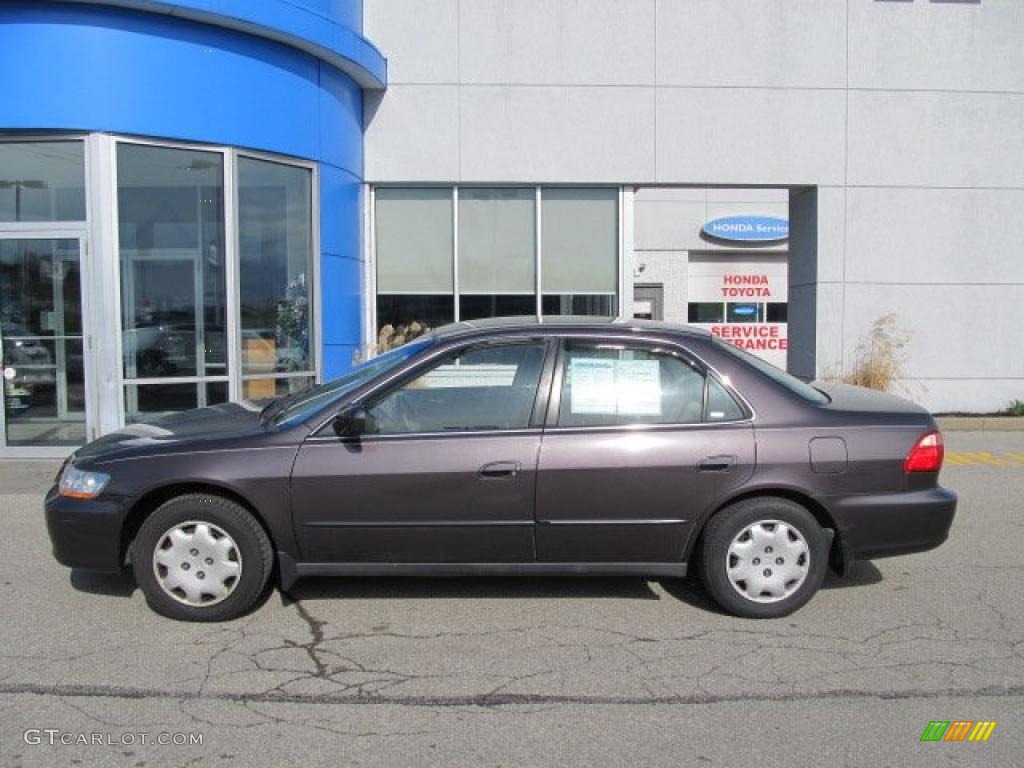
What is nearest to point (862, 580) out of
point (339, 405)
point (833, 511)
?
point (833, 511)

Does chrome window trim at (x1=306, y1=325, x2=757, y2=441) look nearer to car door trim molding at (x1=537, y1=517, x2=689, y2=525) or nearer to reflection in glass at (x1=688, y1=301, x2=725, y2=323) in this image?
car door trim molding at (x1=537, y1=517, x2=689, y2=525)

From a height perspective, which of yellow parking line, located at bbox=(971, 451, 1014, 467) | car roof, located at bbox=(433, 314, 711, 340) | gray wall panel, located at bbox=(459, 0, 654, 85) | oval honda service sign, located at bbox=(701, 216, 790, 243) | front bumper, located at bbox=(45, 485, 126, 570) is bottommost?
yellow parking line, located at bbox=(971, 451, 1014, 467)

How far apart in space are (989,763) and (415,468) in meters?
2.78

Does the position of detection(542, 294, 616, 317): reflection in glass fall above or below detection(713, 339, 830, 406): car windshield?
above

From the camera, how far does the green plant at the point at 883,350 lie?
40.1 feet

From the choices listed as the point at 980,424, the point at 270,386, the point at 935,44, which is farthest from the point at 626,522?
the point at 935,44

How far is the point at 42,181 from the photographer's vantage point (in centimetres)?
913

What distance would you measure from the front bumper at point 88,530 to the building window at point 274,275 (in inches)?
213

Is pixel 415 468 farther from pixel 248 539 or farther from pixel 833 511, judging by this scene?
pixel 833 511

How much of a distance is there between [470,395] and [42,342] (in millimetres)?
6457

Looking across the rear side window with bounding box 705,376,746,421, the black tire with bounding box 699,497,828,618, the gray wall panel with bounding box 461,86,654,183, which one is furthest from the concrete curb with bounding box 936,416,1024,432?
the rear side window with bounding box 705,376,746,421

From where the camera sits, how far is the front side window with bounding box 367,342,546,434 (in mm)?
4734

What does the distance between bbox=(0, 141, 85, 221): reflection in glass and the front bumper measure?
5.42 m

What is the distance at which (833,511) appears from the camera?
4.69m
